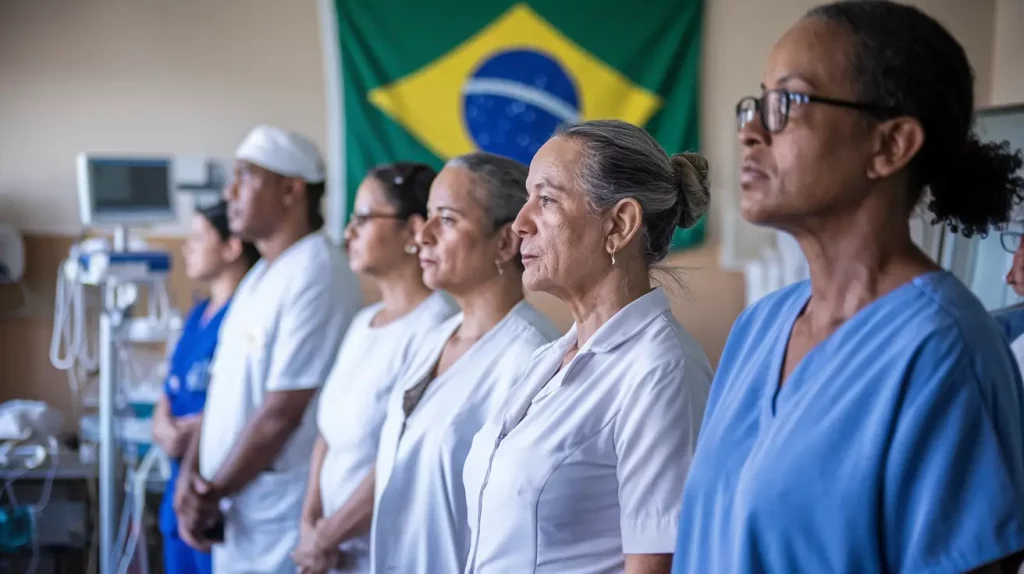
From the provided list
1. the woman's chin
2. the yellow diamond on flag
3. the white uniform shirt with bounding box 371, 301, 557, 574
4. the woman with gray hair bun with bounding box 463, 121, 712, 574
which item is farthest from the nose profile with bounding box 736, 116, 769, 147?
the yellow diamond on flag

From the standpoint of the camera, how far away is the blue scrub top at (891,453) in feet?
2.71

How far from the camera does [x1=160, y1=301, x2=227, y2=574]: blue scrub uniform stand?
271cm

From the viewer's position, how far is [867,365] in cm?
90

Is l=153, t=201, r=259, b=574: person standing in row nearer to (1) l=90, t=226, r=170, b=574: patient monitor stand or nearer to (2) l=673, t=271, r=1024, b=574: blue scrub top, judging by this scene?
(1) l=90, t=226, r=170, b=574: patient monitor stand

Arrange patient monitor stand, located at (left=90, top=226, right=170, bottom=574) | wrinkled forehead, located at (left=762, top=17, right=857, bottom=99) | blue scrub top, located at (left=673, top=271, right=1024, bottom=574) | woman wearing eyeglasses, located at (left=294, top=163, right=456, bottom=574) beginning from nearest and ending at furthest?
blue scrub top, located at (left=673, top=271, right=1024, bottom=574) → wrinkled forehead, located at (left=762, top=17, right=857, bottom=99) → woman wearing eyeglasses, located at (left=294, top=163, right=456, bottom=574) → patient monitor stand, located at (left=90, top=226, right=170, bottom=574)

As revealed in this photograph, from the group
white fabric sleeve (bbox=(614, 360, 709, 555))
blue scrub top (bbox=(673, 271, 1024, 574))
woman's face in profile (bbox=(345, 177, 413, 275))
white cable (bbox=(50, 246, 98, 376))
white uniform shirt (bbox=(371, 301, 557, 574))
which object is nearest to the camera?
blue scrub top (bbox=(673, 271, 1024, 574))

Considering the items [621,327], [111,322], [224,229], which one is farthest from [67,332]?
[621,327]

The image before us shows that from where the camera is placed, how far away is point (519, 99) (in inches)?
162

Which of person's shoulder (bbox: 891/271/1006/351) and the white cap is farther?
the white cap

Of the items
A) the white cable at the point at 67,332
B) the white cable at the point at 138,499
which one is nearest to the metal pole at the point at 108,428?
the white cable at the point at 138,499

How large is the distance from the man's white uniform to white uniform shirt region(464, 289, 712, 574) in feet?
3.99

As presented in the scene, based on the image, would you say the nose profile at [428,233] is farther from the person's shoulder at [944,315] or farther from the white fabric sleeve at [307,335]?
the person's shoulder at [944,315]

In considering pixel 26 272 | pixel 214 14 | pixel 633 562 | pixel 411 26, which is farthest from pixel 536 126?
pixel 633 562

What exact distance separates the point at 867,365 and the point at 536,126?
3.30 meters
